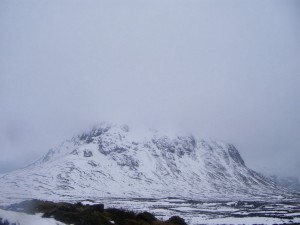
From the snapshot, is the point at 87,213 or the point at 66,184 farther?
the point at 66,184

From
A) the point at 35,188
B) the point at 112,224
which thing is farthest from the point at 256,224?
the point at 35,188

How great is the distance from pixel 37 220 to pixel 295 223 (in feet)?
180

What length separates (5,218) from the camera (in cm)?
2042

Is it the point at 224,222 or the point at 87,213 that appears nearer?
the point at 87,213

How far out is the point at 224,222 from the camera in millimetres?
66125

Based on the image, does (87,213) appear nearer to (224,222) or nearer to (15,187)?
(224,222)

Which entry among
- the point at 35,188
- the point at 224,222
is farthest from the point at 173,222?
the point at 35,188

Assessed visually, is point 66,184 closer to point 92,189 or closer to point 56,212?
point 92,189

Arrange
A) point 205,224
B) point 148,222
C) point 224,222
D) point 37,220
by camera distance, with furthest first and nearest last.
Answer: point 224,222
point 205,224
point 148,222
point 37,220

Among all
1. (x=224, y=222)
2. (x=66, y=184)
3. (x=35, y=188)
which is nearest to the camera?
(x=224, y=222)

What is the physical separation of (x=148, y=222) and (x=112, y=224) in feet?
23.6

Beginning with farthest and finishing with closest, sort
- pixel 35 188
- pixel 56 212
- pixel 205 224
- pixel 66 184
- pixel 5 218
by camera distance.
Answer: pixel 66 184, pixel 35 188, pixel 205 224, pixel 56 212, pixel 5 218

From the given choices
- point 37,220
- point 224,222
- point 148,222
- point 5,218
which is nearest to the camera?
point 5,218

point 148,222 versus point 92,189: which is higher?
point 92,189
